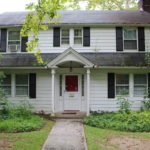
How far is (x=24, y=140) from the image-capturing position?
17.6 ft

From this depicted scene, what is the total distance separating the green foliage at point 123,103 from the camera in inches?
344

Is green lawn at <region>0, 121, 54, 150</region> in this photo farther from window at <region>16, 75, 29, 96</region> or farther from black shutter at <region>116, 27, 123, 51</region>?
black shutter at <region>116, 27, 123, 51</region>

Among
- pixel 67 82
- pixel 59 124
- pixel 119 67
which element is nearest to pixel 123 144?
pixel 59 124

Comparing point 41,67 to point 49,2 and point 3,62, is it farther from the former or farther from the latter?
point 49,2

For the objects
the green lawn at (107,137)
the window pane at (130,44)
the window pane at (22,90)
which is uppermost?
the window pane at (130,44)

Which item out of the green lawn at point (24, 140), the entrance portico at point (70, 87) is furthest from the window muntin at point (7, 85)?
the green lawn at point (24, 140)

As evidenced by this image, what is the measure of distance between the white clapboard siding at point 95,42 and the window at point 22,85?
200 cm

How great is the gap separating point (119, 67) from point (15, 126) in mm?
5809

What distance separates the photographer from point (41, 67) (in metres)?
9.20

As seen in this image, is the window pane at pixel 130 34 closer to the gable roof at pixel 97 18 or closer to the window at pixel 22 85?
the gable roof at pixel 97 18

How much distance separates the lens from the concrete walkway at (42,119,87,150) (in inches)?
196

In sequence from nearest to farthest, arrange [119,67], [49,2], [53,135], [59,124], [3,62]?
[49,2]
[53,135]
[59,124]
[119,67]
[3,62]

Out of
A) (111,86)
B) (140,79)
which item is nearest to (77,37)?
(111,86)

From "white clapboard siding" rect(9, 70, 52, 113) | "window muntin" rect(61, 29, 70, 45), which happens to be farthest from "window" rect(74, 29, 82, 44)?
"white clapboard siding" rect(9, 70, 52, 113)
